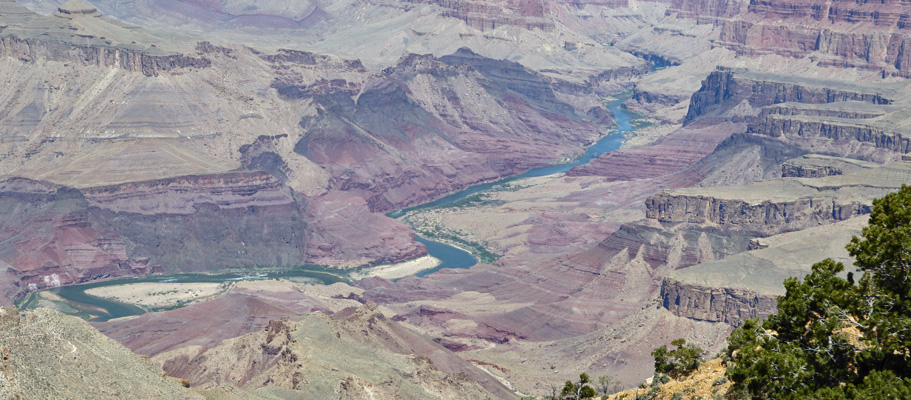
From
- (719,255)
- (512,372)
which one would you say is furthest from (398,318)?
(719,255)

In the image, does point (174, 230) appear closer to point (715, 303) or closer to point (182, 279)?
point (182, 279)

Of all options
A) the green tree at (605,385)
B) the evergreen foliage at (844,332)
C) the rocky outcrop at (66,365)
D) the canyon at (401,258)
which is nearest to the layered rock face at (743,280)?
the canyon at (401,258)

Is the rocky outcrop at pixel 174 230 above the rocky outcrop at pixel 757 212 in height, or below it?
below

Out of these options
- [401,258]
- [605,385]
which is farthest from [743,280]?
[401,258]

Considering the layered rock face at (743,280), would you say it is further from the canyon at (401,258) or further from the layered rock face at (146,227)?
the layered rock face at (146,227)

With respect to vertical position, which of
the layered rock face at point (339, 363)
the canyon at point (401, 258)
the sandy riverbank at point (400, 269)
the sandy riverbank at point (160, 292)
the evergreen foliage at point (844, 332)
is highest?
the evergreen foliage at point (844, 332)

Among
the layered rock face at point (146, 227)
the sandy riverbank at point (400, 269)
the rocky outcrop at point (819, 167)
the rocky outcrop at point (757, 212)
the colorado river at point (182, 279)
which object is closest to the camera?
the colorado river at point (182, 279)

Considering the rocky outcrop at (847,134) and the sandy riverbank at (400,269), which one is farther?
the rocky outcrop at (847,134)

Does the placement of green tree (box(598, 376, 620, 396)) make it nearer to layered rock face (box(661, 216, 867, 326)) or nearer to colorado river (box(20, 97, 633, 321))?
layered rock face (box(661, 216, 867, 326))
